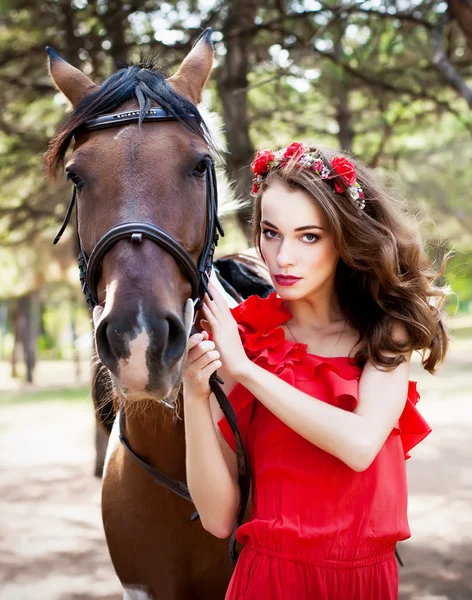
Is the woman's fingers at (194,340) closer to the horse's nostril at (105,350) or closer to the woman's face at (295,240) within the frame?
the horse's nostril at (105,350)

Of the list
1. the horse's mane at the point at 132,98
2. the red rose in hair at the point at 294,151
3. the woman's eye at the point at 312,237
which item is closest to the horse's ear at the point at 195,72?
the horse's mane at the point at 132,98

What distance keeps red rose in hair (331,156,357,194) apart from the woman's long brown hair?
0.09 feet

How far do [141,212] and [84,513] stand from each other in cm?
624

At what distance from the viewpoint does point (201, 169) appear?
2109mm

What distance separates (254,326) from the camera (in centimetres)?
223

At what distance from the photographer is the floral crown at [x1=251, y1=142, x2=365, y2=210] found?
213cm

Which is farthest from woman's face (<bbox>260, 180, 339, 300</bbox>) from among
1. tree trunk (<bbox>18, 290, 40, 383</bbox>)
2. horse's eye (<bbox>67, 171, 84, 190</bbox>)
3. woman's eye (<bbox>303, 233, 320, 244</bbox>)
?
tree trunk (<bbox>18, 290, 40, 383</bbox>)

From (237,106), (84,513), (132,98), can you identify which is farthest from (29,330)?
(132,98)

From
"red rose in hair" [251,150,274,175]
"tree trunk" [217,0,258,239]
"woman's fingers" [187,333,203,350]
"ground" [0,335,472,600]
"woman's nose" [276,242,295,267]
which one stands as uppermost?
"tree trunk" [217,0,258,239]

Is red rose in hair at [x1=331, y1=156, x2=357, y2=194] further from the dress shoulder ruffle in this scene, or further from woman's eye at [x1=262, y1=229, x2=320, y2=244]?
the dress shoulder ruffle

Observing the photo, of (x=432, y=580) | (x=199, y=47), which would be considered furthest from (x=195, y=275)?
(x=432, y=580)

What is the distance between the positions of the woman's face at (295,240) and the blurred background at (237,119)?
0.78 meters

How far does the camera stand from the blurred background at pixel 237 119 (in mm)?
5504

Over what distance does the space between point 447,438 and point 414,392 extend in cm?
867
